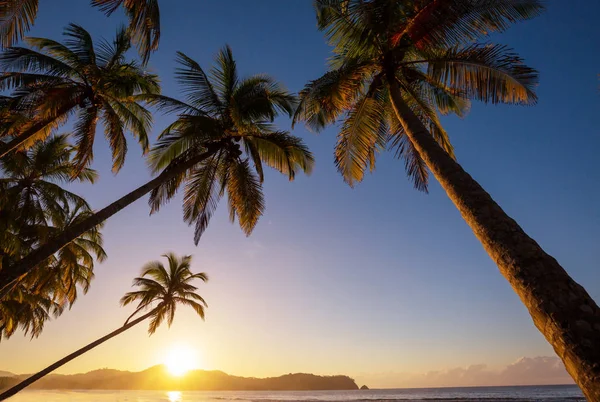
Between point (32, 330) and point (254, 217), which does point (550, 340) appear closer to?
point (254, 217)

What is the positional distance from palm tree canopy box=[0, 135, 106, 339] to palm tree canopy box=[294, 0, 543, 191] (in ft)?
35.8

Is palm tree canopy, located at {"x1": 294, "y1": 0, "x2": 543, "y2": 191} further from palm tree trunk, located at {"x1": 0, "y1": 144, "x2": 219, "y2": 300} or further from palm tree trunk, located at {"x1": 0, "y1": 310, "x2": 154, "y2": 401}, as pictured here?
palm tree trunk, located at {"x1": 0, "y1": 310, "x2": 154, "y2": 401}

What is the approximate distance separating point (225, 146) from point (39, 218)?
1205 cm

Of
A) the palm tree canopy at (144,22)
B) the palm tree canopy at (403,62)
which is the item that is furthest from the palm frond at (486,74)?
the palm tree canopy at (144,22)

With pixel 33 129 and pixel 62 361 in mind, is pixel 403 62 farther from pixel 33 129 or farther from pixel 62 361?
pixel 62 361

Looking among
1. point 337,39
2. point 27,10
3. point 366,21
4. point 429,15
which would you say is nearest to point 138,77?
point 27,10

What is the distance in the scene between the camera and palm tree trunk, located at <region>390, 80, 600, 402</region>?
88.6 inches

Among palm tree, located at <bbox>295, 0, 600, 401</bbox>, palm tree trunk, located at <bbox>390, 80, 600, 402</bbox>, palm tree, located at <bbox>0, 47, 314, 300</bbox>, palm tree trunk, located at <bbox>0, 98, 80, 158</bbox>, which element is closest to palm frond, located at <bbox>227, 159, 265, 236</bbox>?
palm tree, located at <bbox>0, 47, 314, 300</bbox>

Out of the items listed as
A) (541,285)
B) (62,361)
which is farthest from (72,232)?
(62,361)

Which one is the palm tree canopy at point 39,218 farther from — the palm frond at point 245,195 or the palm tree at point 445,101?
the palm tree at point 445,101

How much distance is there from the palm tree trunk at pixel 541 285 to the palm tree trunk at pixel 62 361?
16433 millimetres

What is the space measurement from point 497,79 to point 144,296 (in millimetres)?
21527

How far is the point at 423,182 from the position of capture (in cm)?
910

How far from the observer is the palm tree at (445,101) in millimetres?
2539
